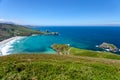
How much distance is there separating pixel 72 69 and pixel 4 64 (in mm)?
8974

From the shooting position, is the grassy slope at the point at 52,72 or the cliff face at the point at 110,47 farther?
the cliff face at the point at 110,47

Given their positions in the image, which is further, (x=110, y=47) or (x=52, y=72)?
(x=110, y=47)

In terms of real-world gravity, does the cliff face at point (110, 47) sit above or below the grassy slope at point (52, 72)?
below

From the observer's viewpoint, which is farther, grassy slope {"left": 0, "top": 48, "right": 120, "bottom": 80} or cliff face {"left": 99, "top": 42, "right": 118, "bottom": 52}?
cliff face {"left": 99, "top": 42, "right": 118, "bottom": 52}

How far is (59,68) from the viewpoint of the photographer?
854 inches

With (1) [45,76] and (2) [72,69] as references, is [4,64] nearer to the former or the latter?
(1) [45,76]

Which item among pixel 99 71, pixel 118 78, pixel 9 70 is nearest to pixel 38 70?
pixel 9 70

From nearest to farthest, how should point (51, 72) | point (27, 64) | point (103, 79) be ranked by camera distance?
1. point (103, 79)
2. point (51, 72)
3. point (27, 64)

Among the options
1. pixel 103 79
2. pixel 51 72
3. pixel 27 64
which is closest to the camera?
pixel 103 79

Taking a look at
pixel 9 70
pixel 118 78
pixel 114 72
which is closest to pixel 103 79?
pixel 118 78

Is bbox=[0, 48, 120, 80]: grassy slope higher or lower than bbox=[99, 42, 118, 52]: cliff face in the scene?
higher

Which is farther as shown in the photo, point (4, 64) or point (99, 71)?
point (4, 64)

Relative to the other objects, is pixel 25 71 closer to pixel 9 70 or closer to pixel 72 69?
pixel 9 70

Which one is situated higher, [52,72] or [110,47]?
[52,72]
